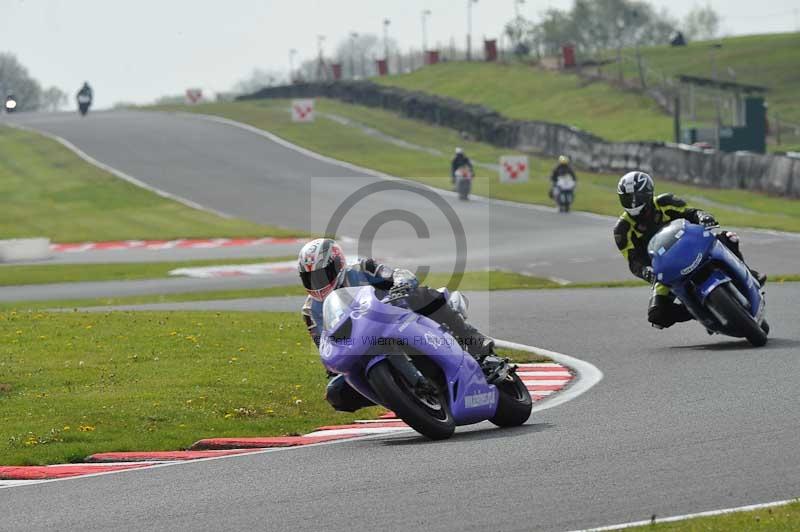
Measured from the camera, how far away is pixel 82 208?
4750 centimetres

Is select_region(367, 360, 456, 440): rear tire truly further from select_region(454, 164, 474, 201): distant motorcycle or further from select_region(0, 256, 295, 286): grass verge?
select_region(454, 164, 474, 201): distant motorcycle

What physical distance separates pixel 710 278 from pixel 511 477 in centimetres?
626

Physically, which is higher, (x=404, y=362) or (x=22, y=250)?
(x=404, y=362)

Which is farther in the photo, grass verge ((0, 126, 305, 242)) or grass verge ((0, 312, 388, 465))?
grass verge ((0, 126, 305, 242))

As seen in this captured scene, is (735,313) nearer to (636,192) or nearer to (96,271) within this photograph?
(636,192)

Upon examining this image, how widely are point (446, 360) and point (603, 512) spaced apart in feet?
9.86

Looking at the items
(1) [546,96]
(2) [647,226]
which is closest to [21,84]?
(1) [546,96]

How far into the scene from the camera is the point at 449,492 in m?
7.56

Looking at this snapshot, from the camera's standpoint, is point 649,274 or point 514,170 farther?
point 514,170

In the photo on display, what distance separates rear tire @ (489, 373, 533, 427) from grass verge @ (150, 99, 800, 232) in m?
23.5

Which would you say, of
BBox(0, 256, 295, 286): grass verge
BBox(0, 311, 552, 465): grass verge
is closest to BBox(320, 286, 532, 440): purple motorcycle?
BBox(0, 311, 552, 465): grass verge

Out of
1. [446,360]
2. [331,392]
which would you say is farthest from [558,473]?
[331,392]

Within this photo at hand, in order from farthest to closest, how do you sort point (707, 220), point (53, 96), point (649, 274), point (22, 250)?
point (53, 96), point (22, 250), point (649, 274), point (707, 220)

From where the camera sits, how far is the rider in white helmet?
32.6ft
